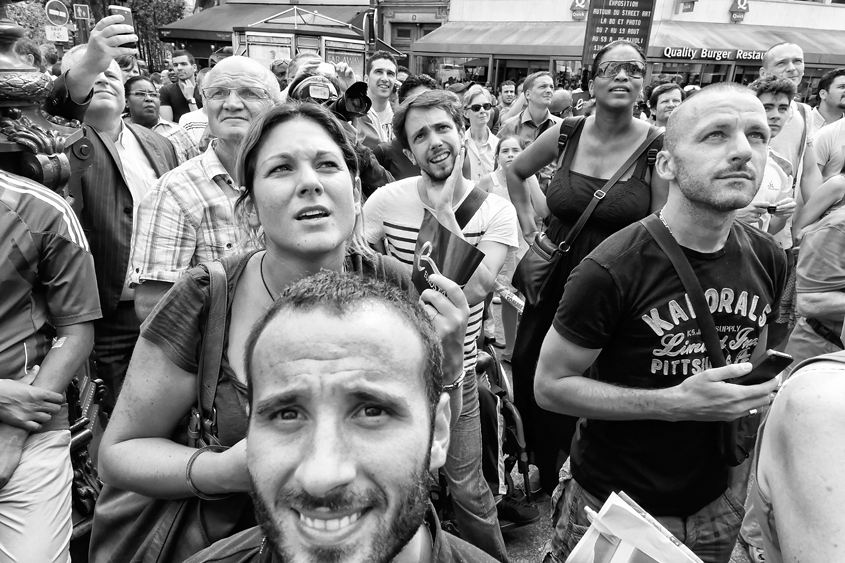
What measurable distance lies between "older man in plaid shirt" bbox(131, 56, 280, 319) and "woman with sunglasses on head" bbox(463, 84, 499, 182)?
3.67 meters

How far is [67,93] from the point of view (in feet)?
9.88

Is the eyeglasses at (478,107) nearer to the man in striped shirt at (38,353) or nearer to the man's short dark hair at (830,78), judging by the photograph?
the man's short dark hair at (830,78)

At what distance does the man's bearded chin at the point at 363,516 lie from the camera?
39.0 inches

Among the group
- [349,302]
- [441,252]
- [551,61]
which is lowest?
[551,61]

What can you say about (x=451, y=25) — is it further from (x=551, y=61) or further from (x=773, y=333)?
(x=773, y=333)

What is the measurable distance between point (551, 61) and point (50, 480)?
2390 centimetres

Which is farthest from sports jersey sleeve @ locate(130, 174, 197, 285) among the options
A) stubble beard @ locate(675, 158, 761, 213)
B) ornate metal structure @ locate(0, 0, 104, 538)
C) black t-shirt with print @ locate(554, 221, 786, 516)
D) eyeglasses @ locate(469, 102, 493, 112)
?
eyeglasses @ locate(469, 102, 493, 112)

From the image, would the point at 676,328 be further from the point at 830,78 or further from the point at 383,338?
the point at 830,78

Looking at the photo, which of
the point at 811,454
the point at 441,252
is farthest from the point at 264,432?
the point at 811,454

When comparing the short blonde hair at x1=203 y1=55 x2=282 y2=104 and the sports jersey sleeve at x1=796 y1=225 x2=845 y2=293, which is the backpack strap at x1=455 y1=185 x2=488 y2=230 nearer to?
the short blonde hair at x1=203 y1=55 x2=282 y2=104

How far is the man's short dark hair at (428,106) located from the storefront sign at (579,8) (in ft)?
79.0

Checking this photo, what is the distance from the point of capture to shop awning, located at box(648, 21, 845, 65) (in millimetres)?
22219

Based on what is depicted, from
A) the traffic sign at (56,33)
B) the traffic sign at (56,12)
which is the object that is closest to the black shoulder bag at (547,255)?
the traffic sign at (56,33)

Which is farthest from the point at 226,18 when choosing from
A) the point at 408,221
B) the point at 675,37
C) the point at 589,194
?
the point at 589,194
